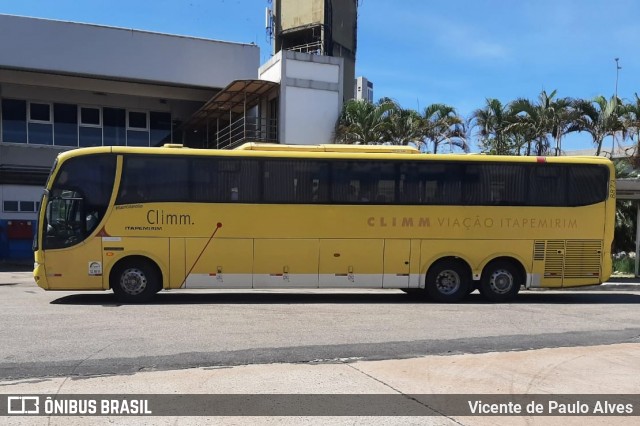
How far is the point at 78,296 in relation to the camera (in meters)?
13.2

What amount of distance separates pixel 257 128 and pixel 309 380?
20.8 m

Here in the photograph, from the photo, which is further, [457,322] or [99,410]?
[457,322]

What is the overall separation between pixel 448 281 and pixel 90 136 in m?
22.3

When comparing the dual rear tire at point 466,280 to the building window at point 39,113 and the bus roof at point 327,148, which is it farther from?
the building window at point 39,113

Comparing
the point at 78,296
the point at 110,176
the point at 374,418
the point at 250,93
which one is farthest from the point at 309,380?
the point at 250,93

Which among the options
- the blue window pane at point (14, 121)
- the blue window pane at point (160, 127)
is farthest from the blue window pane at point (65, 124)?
the blue window pane at point (160, 127)

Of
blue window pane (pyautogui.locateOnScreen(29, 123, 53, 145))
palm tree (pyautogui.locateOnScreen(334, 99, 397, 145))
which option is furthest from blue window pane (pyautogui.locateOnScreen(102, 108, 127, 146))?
palm tree (pyautogui.locateOnScreen(334, 99, 397, 145))

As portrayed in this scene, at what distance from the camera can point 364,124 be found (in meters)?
23.9

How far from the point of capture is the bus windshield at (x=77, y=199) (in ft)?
39.0

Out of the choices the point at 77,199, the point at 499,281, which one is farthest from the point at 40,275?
the point at 499,281

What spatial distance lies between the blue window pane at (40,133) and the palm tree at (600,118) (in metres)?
24.3

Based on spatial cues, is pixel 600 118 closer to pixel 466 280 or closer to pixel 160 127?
pixel 466 280

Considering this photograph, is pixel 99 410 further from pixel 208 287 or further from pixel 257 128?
pixel 257 128

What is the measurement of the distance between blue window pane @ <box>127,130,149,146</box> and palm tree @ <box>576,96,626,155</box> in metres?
20.9
